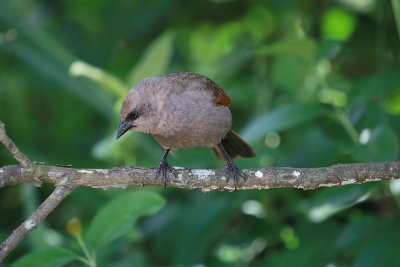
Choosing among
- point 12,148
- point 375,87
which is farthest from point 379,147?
point 12,148

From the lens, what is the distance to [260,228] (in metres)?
4.79

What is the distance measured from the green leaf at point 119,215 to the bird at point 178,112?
1.62 feet

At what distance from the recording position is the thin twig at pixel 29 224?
7.98 feet

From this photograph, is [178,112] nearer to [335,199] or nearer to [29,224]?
[335,199]

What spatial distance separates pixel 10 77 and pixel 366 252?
17.3 ft

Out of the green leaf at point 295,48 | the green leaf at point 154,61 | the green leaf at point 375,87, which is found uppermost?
the green leaf at point 154,61

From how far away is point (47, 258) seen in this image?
121 inches

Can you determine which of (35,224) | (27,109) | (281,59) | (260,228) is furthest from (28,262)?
(27,109)

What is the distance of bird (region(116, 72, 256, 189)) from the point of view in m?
4.00

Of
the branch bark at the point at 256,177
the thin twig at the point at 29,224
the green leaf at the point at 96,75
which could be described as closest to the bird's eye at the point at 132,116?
the green leaf at the point at 96,75

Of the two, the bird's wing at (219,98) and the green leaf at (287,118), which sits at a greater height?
the bird's wing at (219,98)

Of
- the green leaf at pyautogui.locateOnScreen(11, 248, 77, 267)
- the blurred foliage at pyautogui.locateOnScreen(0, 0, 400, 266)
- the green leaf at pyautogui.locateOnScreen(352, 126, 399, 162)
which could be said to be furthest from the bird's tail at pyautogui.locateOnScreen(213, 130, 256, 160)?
the green leaf at pyautogui.locateOnScreen(11, 248, 77, 267)

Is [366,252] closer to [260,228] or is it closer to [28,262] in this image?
[260,228]

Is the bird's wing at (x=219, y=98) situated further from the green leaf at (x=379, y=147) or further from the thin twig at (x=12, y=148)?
the thin twig at (x=12, y=148)
